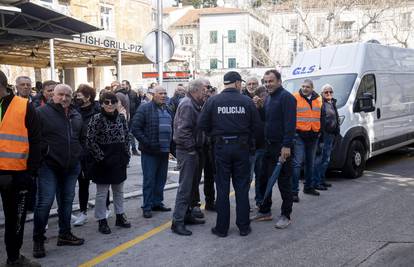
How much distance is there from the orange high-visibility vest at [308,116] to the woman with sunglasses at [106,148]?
311 cm

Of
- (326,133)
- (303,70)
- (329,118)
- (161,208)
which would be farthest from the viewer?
(303,70)

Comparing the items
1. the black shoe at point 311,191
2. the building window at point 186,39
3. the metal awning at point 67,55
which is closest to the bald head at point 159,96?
the black shoe at point 311,191

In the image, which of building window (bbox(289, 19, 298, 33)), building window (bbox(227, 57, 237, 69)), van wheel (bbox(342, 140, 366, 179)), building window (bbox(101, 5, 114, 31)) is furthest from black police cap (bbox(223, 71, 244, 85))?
building window (bbox(227, 57, 237, 69))

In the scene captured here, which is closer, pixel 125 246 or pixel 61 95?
pixel 61 95

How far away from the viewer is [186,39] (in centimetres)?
6278

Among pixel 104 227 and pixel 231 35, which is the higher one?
pixel 231 35

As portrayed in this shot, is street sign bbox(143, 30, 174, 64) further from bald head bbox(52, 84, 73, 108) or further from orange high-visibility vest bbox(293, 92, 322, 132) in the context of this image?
bald head bbox(52, 84, 73, 108)

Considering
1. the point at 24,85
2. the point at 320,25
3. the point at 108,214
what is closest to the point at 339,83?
the point at 108,214

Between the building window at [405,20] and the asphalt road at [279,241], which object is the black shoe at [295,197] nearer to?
the asphalt road at [279,241]

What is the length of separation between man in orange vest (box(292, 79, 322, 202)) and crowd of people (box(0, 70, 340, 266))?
829 mm

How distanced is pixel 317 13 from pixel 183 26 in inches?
1296

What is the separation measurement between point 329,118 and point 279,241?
10.6ft

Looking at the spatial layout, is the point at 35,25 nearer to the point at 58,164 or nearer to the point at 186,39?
the point at 58,164

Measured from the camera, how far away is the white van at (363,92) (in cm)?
900
